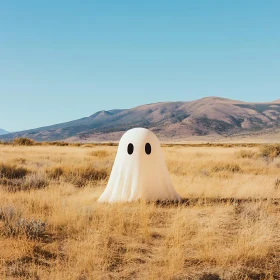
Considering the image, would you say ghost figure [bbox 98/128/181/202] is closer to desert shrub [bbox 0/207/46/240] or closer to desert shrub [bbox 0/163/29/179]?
desert shrub [bbox 0/207/46/240]

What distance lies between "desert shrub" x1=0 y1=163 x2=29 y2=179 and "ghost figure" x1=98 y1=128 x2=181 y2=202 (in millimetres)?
6782

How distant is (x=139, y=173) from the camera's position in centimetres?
902

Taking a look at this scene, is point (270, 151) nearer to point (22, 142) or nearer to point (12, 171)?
point (12, 171)

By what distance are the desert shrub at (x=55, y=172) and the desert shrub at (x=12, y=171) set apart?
1054 mm

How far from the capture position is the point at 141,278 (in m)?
4.68

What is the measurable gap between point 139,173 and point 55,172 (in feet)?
23.6

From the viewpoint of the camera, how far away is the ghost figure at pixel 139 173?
29.7ft

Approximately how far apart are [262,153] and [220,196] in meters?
17.7

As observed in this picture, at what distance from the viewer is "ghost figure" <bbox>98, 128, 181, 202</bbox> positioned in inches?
356

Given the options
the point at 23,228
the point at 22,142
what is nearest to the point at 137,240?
the point at 23,228

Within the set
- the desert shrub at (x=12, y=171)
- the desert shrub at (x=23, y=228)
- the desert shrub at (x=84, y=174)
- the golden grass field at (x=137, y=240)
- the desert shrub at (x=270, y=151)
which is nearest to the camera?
the golden grass field at (x=137, y=240)

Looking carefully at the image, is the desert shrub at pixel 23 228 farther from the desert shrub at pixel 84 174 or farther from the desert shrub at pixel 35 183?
the desert shrub at pixel 84 174

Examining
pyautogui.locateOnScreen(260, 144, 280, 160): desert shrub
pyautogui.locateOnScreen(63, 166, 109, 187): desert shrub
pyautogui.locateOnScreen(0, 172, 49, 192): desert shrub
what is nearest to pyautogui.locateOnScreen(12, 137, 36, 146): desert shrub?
pyautogui.locateOnScreen(260, 144, 280, 160): desert shrub

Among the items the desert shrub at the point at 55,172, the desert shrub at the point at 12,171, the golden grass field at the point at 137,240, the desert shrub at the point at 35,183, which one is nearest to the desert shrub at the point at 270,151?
the desert shrub at the point at 55,172
